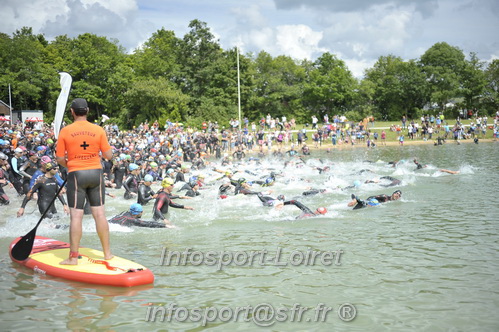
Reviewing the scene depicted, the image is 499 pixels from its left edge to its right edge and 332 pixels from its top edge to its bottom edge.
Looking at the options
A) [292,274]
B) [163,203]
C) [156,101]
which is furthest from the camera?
[156,101]

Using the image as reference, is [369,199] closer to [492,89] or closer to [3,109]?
[3,109]

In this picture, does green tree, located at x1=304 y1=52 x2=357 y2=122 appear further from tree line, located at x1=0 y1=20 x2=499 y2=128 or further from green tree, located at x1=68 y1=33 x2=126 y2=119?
green tree, located at x1=68 y1=33 x2=126 y2=119

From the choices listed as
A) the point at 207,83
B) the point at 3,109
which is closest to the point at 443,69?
the point at 207,83

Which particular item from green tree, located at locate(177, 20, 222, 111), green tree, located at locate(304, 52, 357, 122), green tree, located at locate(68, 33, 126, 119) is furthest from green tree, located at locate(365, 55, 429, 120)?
green tree, located at locate(68, 33, 126, 119)

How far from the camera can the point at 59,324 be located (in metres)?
5.36

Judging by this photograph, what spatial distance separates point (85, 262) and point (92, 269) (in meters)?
0.30

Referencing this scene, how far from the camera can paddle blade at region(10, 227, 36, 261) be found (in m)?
7.07

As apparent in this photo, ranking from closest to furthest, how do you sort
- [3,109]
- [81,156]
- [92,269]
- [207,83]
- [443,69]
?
1. [81,156]
2. [92,269]
3. [3,109]
4. [207,83]
5. [443,69]

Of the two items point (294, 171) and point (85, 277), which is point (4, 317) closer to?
point (85, 277)

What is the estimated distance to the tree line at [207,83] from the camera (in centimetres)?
4531

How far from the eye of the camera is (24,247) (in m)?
7.12

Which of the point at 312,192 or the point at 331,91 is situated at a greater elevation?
the point at 331,91
